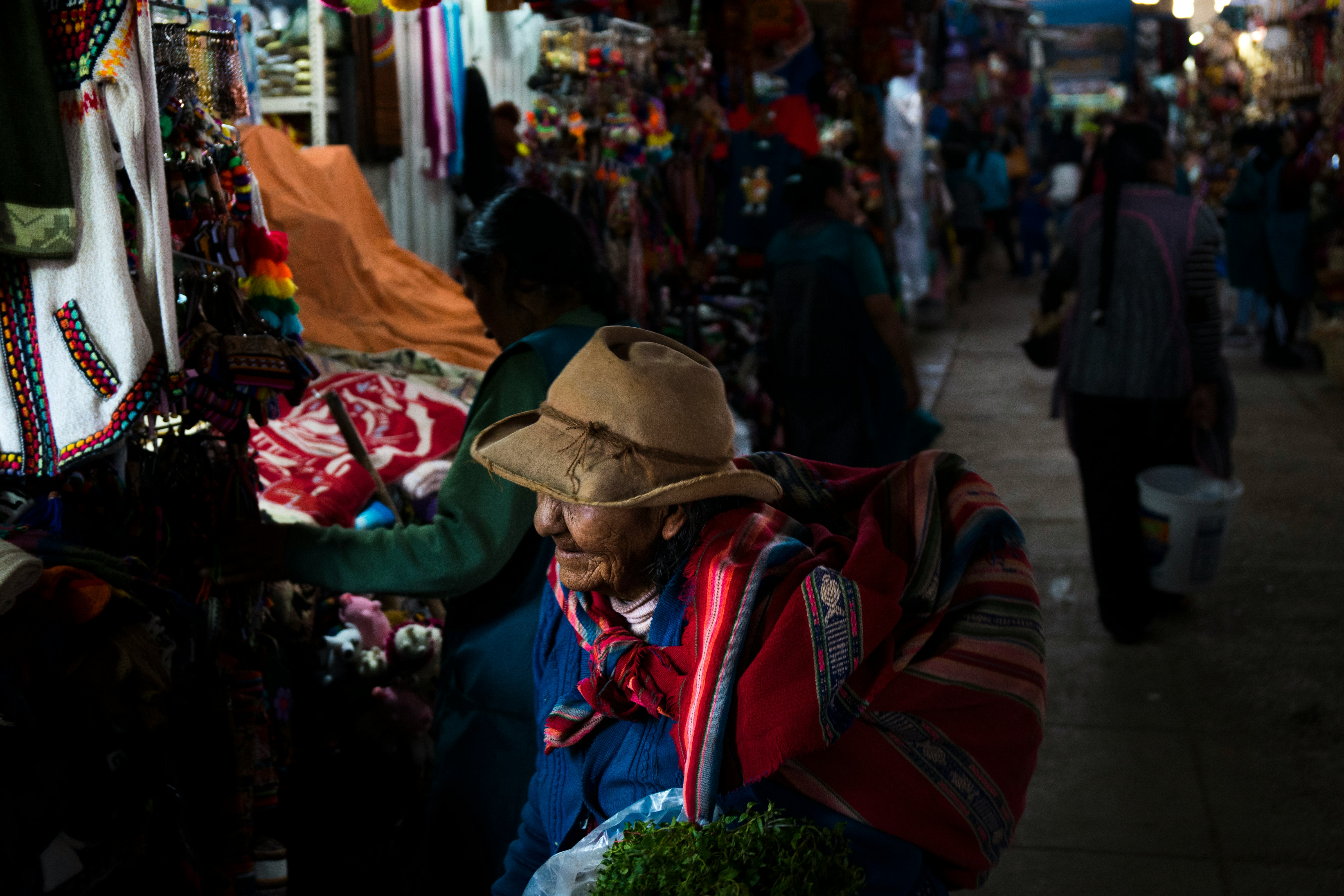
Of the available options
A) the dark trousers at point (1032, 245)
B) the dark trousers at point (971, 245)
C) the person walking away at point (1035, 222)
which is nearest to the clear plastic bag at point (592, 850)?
the dark trousers at point (971, 245)

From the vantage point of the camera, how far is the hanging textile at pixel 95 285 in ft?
5.94

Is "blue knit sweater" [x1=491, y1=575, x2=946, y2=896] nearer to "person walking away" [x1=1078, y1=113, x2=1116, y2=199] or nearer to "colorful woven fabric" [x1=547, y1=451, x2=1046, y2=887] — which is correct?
"colorful woven fabric" [x1=547, y1=451, x2=1046, y2=887]

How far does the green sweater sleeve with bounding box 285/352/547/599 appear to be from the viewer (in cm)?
221

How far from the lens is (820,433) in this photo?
213 inches

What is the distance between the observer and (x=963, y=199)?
539 inches

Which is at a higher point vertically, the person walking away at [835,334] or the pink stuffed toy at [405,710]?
the person walking away at [835,334]

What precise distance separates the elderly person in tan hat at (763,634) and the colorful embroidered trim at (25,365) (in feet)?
2.25

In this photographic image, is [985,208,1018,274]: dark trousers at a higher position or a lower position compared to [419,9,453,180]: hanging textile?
lower

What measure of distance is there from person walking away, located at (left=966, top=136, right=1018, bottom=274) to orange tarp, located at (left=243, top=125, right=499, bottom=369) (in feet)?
32.6

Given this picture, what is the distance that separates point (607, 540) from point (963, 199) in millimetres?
12804

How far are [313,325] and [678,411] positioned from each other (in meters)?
3.10

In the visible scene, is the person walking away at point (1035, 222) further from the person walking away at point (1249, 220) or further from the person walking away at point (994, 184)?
the person walking away at point (1249, 220)

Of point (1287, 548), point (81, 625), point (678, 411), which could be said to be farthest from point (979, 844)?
point (1287, 548)

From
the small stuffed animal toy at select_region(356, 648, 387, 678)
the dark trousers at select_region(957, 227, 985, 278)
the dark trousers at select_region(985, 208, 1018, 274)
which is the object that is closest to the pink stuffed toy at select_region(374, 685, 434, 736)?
the small stuffed animal toy at select_region(356, 648, 387, 678)
